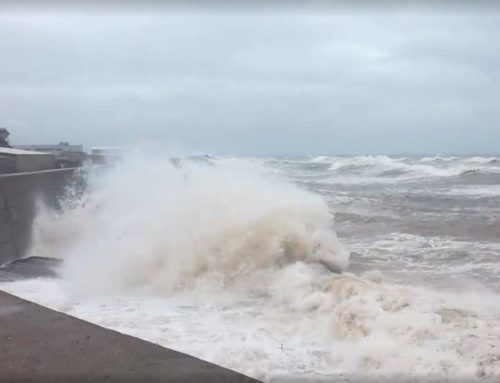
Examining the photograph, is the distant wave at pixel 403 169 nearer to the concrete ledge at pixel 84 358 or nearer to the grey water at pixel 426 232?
the grey water at pixel 426 232

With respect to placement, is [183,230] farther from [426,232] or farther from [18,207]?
[426,232]

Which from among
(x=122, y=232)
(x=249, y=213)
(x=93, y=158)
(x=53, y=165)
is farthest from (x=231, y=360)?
(x=93, y=158)

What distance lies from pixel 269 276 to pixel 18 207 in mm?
5069

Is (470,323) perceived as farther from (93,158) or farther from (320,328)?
(93,158)

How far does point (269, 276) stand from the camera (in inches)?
302

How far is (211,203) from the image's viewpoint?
10.1 m

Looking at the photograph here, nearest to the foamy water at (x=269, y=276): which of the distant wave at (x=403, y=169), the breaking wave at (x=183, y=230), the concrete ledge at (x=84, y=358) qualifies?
the breaking wave at (x=183, y=230)

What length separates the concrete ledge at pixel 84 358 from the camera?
326 cm

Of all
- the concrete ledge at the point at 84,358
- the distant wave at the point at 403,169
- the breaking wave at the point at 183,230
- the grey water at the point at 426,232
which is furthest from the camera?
the distant wave at the point at 403,169

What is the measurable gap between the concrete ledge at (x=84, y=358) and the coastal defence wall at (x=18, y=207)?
16.2 ft

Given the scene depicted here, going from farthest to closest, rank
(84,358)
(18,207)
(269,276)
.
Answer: (18,207) → (269,276) → (84,358)

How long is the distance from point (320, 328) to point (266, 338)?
664 millimetres

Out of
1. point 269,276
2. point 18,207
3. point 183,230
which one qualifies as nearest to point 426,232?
point 269,276

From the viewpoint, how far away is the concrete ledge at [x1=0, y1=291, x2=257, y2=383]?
326cm
